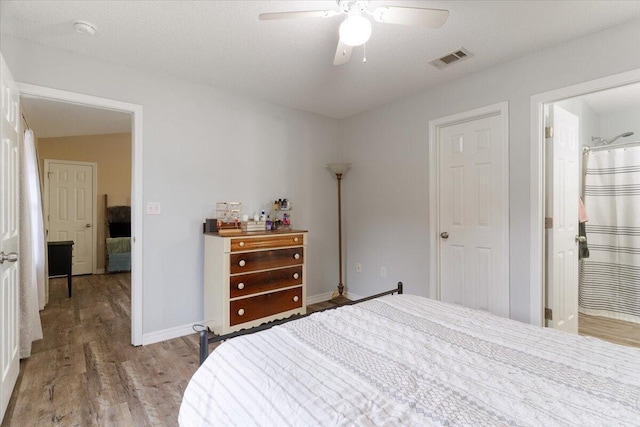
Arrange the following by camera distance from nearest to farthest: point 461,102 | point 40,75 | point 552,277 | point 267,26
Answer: point 267,26 < point 40,75 < point 552,277 < point 461,102

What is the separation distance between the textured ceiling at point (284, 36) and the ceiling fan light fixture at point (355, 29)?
1.50 feet

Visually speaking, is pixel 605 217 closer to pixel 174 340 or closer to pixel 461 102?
pixel 461 102

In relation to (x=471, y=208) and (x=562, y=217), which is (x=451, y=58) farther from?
(x=562, y=217)

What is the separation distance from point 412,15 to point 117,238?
618 cm

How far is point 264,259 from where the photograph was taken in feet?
9.70

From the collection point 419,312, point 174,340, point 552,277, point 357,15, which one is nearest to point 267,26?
point 357,15

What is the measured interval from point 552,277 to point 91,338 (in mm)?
4001

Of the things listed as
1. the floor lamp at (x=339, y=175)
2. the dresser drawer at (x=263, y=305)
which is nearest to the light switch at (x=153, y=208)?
the dresser drawer at (x=263, y=305)

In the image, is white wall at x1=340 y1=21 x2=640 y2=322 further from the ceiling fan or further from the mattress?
the mattress

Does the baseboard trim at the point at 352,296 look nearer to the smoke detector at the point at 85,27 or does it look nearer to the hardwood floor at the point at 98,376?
the hardwood floor at the point at 98,376

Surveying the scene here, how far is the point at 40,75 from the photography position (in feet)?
7.77

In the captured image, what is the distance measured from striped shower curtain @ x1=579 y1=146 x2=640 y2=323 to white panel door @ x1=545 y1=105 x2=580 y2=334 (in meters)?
1.02

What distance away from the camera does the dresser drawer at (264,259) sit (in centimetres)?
277

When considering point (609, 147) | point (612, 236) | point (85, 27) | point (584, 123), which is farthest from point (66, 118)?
point (612, 236)
